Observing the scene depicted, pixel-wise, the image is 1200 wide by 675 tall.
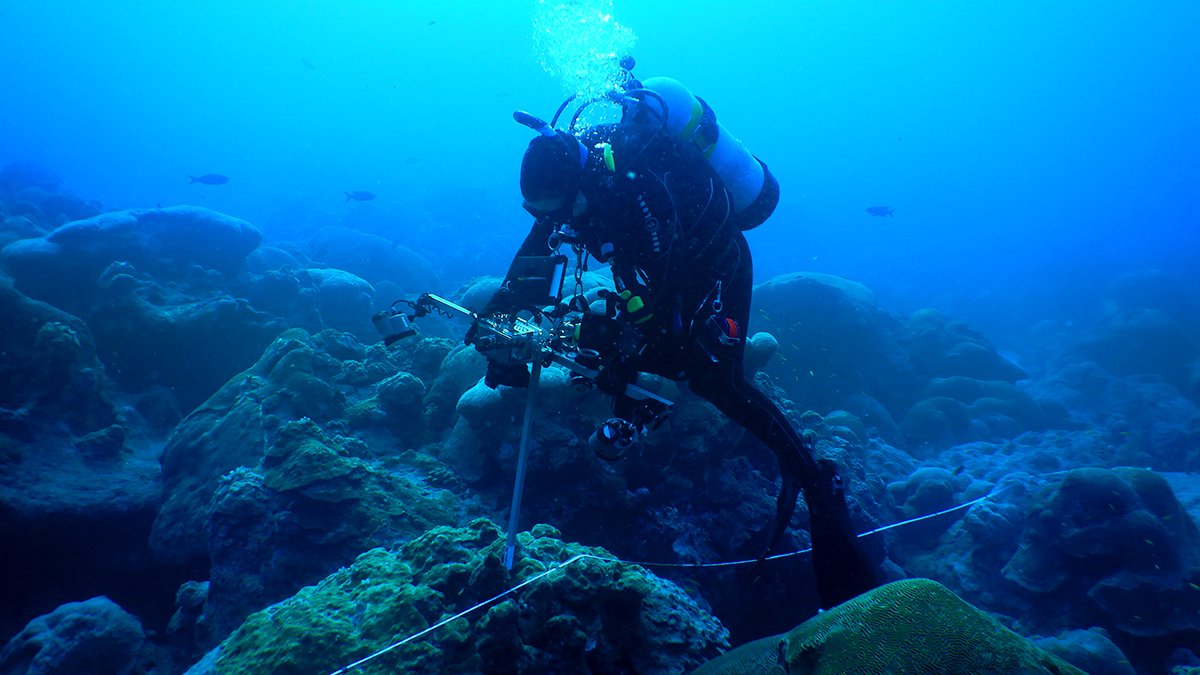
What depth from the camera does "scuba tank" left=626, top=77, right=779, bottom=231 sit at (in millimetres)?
4016

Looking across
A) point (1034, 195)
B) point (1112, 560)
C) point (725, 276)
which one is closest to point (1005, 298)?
point (1112, 560)

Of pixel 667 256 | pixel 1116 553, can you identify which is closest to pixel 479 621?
pixel 667 256

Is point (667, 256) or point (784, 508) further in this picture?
point (784, 508)

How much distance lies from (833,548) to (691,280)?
8.00 feet

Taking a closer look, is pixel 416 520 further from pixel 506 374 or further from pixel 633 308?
pixel 633 308

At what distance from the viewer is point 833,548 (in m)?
3.99

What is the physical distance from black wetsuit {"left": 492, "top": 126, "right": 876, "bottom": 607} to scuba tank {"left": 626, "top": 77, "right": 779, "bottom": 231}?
121 millimetres

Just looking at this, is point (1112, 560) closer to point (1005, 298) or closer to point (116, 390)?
point (116, 390)

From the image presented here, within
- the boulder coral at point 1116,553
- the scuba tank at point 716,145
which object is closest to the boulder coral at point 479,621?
the scuba tank at point 716,145

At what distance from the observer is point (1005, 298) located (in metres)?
34.3

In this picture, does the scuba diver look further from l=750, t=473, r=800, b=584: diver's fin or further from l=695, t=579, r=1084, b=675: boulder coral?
l=695, t=579, r=1084, b=675: boulder coral

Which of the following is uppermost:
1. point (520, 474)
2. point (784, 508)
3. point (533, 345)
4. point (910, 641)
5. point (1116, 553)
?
point (533, 345)

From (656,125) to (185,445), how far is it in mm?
7052

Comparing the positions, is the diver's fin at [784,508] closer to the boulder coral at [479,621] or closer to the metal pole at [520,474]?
the boulder coral at [479,621]
